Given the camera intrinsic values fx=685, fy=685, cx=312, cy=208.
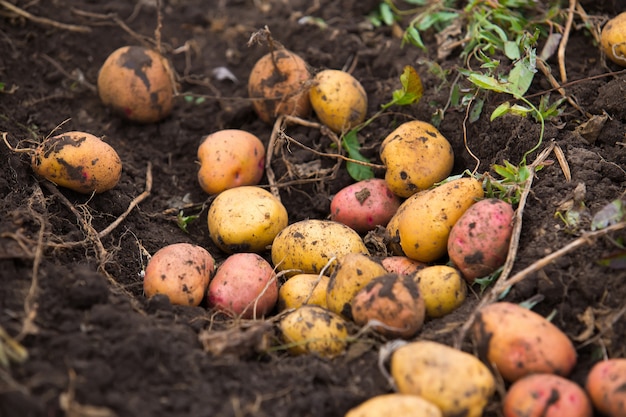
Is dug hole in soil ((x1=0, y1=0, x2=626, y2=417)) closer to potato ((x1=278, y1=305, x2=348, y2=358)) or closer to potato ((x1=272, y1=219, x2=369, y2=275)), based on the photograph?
potato ((x1=278, y1=305, x2=348, y2=358))

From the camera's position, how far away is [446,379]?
221cm

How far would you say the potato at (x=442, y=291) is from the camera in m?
2.75

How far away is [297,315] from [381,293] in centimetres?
35

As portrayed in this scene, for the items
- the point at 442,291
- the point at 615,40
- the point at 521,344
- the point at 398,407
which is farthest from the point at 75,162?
the point at 615,40

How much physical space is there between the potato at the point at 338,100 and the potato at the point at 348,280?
105cm

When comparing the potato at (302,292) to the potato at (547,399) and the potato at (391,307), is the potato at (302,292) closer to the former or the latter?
the potato at (391,307)

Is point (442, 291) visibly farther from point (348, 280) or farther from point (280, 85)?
point (280, 85)

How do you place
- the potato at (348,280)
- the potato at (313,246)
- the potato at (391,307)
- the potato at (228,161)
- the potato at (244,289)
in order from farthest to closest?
the potato at (228,161), the potato at (313,246), the potato at (244,289), the potato at (348,280), the potato at (391,307)

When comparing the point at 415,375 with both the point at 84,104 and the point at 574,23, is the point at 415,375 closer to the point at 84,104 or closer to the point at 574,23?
the point at 574,23

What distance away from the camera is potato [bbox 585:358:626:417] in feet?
7.02

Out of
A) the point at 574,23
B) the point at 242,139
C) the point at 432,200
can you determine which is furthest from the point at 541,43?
the point at 242,139

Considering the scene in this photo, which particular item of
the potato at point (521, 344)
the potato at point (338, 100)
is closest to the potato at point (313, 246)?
the potato at point (338, 100)

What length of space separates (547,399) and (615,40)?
196 centimetres

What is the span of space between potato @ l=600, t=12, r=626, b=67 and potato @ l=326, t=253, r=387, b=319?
64.8 inches
